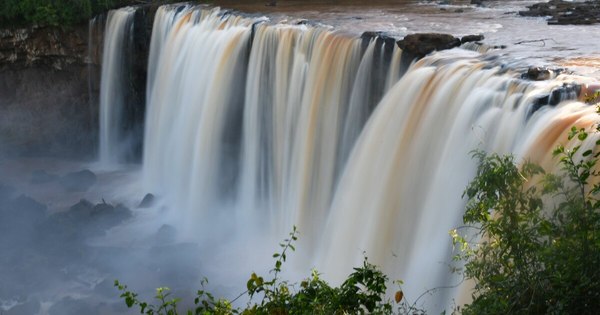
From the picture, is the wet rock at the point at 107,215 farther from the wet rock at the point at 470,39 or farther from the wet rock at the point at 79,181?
the wet rock at the point at 470,39

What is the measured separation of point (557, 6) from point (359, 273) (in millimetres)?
14345

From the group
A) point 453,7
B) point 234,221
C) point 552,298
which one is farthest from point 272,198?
point 552,298

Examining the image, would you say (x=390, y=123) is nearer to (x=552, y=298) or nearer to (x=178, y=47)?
(x=552, y=298)

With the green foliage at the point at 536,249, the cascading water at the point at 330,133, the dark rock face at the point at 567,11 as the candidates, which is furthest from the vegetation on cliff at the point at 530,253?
the dark rock face at the point at 567,11

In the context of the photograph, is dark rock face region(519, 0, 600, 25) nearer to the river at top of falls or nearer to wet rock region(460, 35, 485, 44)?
the river at top of falls

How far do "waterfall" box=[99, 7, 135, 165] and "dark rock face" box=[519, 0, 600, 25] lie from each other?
9.75 metres

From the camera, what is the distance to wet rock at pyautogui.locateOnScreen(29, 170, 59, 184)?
22391 millimetres

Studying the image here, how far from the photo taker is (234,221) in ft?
61.5

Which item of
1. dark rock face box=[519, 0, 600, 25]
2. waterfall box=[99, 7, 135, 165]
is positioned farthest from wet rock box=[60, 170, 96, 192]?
dark rock face box=[519, 0, 600, 25]

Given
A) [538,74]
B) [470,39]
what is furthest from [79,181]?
[538,74]

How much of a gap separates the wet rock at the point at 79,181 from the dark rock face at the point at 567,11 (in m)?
10.8

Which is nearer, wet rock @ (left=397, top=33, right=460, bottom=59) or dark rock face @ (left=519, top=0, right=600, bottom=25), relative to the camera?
wet rock @ (left=397, top=33, right=460, bottom=59)

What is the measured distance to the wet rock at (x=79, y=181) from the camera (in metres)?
21.8

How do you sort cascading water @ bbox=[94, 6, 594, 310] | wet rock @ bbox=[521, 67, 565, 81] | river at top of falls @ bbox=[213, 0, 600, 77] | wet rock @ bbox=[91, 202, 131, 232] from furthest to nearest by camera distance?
wet rock @ bbox=[91, 202, 131, 232] < river at top of falls @ bbox=[213, 0, 600, 77] < wet rock @ bbox=[521, 67, 565, 81] < cascading water @ bbox=[94, 6, 594, 310]
